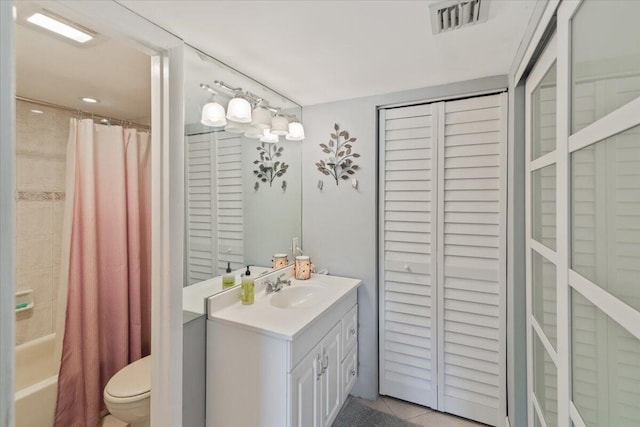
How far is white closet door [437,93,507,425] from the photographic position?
181 centimetres

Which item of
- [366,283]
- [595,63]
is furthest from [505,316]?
[595,63]

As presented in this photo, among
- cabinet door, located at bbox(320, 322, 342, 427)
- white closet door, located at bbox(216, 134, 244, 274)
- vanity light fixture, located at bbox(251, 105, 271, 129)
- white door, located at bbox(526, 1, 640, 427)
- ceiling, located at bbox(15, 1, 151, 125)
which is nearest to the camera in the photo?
white door, located at bbox(526, 1, 640, 427)

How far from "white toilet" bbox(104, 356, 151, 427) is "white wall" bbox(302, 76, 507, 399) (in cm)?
134

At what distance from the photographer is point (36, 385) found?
1.77 metres

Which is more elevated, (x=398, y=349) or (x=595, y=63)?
(x=595, y=63)

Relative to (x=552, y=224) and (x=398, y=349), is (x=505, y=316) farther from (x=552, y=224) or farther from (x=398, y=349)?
(x=552, y=224)

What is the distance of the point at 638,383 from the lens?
22.7 inches

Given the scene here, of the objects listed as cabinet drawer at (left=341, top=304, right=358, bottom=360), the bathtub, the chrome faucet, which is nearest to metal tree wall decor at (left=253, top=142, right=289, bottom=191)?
the chrome faucet

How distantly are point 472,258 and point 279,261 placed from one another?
134 centimetres

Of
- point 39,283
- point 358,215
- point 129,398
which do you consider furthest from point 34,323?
point 358,215

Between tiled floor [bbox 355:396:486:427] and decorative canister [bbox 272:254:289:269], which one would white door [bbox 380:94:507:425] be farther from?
decorative canister [bbox 272:254:289:269]

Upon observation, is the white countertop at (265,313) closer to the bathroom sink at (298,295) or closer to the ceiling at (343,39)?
the bathroom sink at (298,295)

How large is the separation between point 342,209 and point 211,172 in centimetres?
99

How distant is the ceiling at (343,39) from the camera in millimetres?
1155
